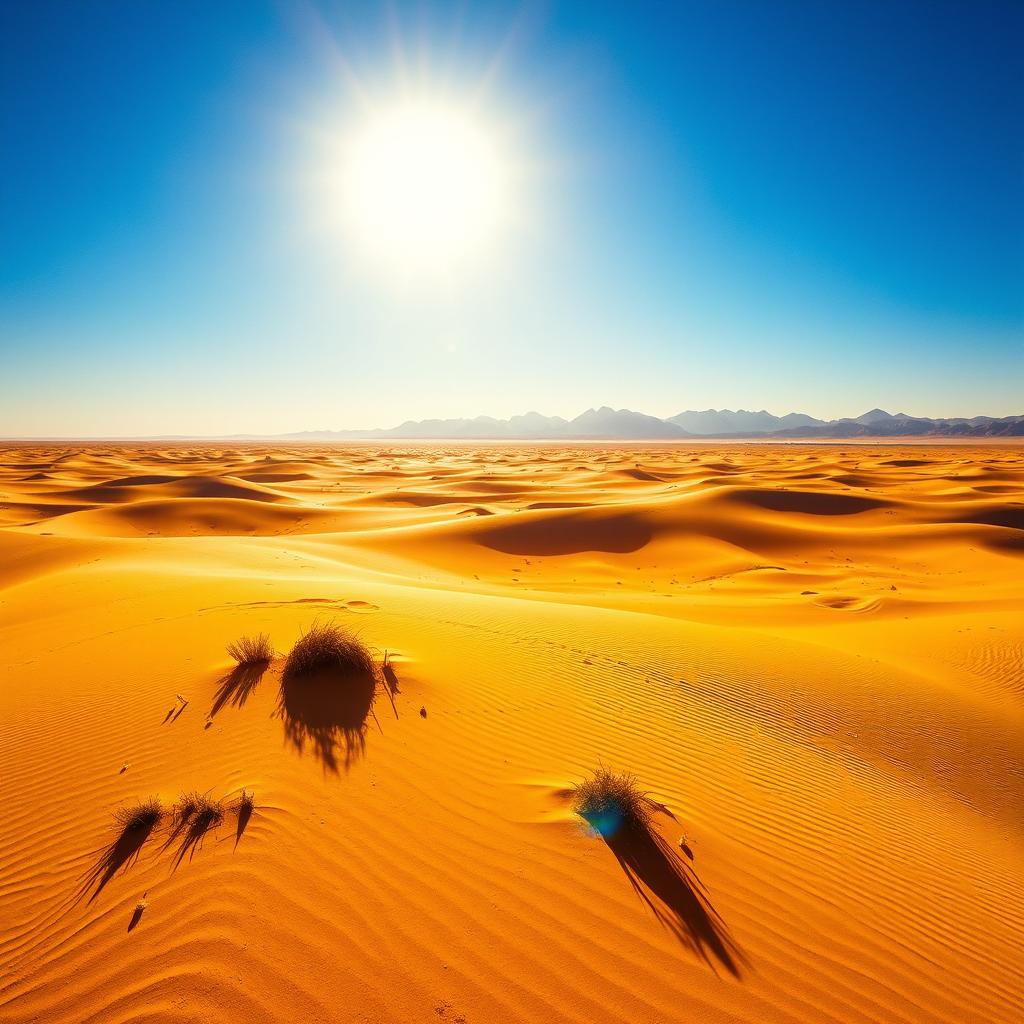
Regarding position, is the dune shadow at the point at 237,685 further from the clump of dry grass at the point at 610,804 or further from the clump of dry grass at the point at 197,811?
the clump of dry grass at the point at 610,804

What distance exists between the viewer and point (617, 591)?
13.5 meters

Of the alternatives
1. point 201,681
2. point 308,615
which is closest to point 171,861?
point 201,681

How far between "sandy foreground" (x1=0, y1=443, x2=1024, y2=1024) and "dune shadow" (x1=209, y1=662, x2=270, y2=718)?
43 millimetres

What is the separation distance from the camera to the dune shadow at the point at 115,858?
311cm

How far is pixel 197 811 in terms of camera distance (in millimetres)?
3631

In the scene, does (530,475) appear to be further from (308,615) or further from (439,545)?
(308,615)

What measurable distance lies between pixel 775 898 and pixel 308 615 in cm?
664

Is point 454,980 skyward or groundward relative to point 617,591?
skyward

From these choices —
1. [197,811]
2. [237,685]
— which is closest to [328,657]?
[237,685]

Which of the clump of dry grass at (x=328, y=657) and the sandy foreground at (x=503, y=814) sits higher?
the clump of dry grass at (x=328, y=657)

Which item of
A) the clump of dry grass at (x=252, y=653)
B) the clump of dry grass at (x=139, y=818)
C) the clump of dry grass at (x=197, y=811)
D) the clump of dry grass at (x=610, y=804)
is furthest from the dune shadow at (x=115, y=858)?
the clump of dry grass at (x=610, y=804)

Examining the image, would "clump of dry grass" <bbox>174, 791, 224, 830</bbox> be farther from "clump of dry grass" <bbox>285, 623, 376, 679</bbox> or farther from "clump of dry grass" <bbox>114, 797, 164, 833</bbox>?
"clump of dry grass" <bbox>285, 623, 376, 679</bbox>

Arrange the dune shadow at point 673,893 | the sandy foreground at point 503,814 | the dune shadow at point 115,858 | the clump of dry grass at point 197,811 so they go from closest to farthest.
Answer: the sandy foreground at point 503,814 → the dune shadow at point 673,893 → the dune shadow at point 115,858 → the clump of dry grass at point 197,811

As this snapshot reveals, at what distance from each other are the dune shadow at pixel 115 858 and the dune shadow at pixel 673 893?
10.0ft
